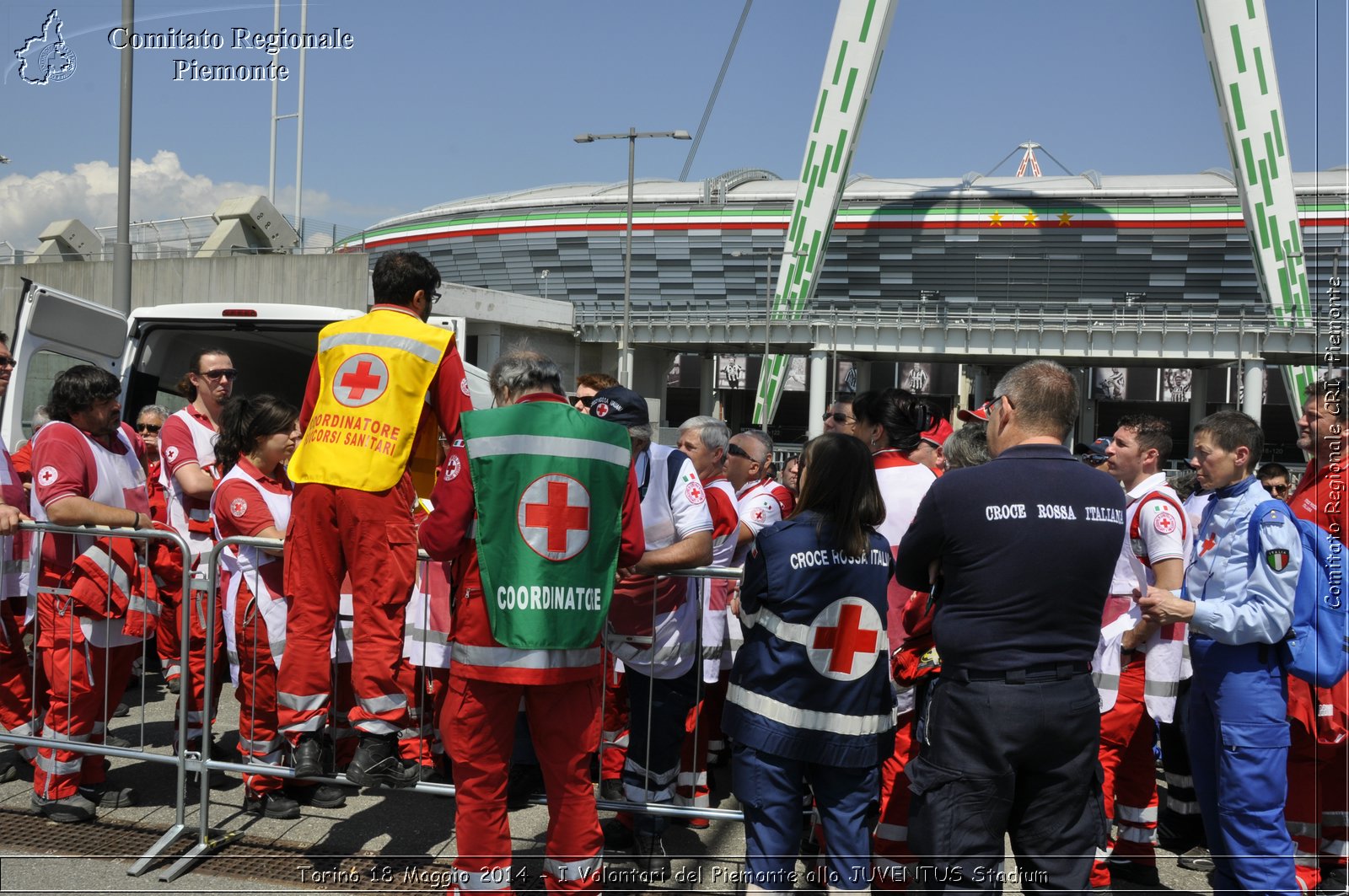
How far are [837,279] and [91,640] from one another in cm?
5071

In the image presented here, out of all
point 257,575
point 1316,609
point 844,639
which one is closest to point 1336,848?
point 1316,609

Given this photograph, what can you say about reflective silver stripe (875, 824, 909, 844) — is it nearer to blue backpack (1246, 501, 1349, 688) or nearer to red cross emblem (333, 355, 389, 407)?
blue backpack (1246, 501, 1349, 688)

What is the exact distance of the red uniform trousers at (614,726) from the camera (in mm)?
4754

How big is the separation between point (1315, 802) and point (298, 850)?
4290 millimetres

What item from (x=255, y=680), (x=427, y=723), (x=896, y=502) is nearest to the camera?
(x=896, y=502)

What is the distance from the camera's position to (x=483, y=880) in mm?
3539

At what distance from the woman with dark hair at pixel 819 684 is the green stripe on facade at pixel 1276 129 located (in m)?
39.0

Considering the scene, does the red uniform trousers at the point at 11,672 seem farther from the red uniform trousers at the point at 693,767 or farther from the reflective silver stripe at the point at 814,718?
the reflective silver stripe at the point at 814,718

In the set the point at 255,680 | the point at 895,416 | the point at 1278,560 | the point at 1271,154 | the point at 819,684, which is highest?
the point at 1271,154

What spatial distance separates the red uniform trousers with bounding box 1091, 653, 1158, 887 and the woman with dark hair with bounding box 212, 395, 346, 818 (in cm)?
350

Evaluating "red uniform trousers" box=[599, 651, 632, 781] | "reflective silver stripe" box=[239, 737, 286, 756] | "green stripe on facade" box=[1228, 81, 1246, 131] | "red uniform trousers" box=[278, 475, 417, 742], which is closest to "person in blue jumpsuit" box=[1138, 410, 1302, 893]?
"red uniform trousers" box=[599, 651, 632, 781]

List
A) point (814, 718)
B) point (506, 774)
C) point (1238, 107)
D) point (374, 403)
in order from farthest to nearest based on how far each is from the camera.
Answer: point (1238, 107), point (374, 403), point (506, 774), point (814, 718)

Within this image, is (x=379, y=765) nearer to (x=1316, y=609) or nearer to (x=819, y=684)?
(x=819, y=684)

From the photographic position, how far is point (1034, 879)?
3.16 meters
